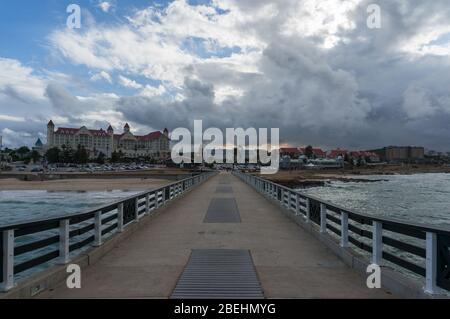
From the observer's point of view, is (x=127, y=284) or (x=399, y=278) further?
(x=127, y=284)

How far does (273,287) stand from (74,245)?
366cm

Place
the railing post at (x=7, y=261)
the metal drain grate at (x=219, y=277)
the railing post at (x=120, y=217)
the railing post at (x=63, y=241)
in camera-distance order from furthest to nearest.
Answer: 1. the railing post at (x=120, y=217)
2. the railing post at (x=63, y=241)
3. the metal drain grate at (x=219, y=277)
4. the railing post at (x=7, y=261)

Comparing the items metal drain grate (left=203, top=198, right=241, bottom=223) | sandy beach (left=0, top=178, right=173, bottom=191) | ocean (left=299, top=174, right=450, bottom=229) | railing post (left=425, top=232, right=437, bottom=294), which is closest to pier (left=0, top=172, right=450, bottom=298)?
railing post (left=425, top=232, right=437, bottom=294)

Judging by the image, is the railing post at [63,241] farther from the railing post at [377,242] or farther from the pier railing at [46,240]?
the railing post at [377,242]

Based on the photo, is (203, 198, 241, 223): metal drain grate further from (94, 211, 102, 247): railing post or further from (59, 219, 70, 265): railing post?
(59, 219, 70, 265): railing post

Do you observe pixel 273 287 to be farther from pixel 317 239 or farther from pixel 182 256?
pixel 317 239

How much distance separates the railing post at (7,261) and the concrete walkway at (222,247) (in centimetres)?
61

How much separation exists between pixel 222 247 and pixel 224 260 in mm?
1345

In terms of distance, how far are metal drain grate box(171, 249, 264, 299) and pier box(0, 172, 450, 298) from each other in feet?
0.05

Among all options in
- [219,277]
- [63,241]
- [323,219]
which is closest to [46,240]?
[63,241]

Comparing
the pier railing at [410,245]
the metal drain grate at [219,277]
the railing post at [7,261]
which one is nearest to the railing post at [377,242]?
the pier railing at [410,245]

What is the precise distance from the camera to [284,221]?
45.9ft

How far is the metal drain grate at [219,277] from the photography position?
5746 mm
